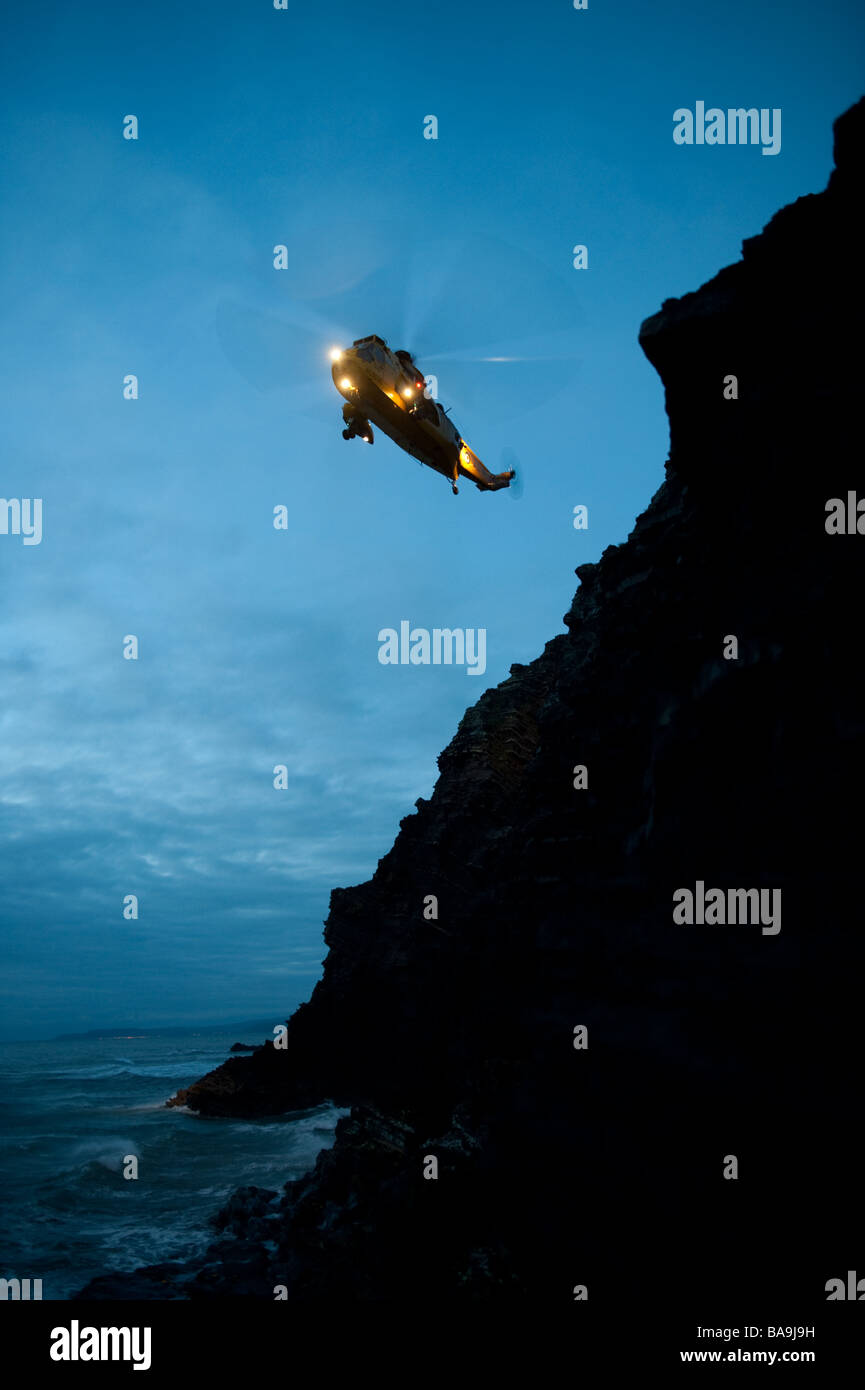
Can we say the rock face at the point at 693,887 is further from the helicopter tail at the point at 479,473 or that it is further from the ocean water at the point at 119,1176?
the helicopter tail at the point at 479,473

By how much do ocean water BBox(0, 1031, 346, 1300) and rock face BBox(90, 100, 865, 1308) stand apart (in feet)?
14.9

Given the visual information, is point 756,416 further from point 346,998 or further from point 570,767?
point 346,998

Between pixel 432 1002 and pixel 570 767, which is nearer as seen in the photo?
pixel 570 767

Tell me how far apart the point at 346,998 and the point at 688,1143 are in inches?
1320

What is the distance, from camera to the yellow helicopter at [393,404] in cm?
2247

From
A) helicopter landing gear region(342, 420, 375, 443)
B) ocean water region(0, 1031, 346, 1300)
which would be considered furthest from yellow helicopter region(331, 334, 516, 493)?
ocean water region(0, 1031, 346, 1300)

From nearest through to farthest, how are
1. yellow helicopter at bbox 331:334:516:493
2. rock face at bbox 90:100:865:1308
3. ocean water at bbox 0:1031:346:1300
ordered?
1. rock face at bbox 90:100:865:1308
2. ocean water at bbox 0:1031:346:1300
3. yellow helicopter at bbox 331:334:516:493

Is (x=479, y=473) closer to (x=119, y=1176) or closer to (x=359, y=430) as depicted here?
(x=359, y=430)

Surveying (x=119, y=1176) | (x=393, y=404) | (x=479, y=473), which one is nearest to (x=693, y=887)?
(x=393, y=404)

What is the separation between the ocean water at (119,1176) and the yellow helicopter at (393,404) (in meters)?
26.7

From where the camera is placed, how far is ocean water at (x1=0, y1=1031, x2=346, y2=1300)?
780 inches

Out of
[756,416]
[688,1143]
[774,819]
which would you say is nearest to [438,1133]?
[688,1143]

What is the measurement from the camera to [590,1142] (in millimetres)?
12312

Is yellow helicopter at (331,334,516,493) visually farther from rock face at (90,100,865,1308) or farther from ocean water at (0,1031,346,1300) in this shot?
Answer: ocean water at (0,1031,346,1300)
